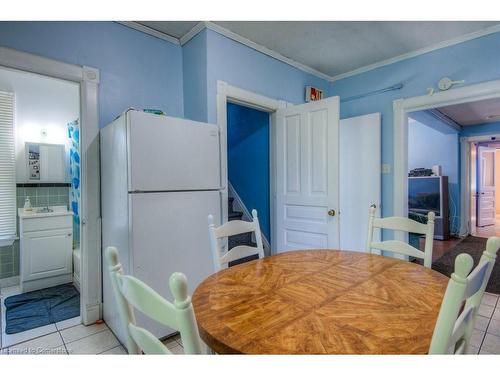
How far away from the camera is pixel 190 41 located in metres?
2.58

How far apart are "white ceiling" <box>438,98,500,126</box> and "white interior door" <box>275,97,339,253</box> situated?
2.90 m

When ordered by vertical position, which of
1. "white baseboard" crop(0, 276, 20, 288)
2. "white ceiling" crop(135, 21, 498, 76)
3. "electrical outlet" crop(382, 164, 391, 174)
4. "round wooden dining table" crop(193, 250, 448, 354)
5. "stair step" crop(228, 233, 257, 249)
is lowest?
"white baseboard" crop(0, 276, 20, 288)

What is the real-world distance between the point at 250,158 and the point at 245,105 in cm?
110

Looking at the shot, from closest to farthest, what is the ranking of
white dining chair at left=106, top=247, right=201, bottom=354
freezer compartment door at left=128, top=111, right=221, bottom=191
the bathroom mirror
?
white dining chair at left=106, top=247, right=201, bottom=354
freezer compartment door at left=128, top=111, right=221, bottom=191
the bathroom mirror

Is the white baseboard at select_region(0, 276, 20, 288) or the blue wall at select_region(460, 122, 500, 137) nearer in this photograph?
the white baseboard at select_region(0, 276, 20, 288)

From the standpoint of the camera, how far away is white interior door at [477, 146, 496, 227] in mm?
6574

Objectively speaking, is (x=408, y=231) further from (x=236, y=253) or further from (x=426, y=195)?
(x=426, y=195)

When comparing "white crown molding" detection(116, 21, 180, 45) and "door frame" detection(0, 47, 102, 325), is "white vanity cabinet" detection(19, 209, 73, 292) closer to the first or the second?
"door frame" detection(0, 47, 102, 325)

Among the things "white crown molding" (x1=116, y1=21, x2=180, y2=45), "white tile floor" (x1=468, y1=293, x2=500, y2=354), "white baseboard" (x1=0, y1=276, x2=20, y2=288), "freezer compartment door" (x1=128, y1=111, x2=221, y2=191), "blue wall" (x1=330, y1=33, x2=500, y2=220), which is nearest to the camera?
"freezer compartment door" (x1=128, y1=111, x2=221, y2=191)

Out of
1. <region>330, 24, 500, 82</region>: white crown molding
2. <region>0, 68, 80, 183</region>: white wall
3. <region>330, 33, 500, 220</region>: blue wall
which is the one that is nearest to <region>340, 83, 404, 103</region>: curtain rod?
<region>330, 33, 500, 220</region>: blue wall

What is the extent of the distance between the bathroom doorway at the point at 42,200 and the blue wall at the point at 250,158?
203cm

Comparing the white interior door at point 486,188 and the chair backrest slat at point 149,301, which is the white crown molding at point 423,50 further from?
the white interior door at point 486,188
